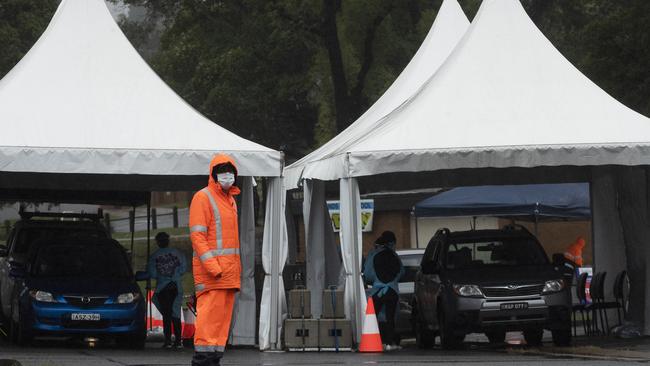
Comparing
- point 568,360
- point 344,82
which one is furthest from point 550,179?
point 344,82

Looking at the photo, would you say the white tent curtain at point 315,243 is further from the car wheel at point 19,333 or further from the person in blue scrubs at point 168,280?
the car wheel at point 19,333

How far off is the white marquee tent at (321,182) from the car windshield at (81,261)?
339 centimetres

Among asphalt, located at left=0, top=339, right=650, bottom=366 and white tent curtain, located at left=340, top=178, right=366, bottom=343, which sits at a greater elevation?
white tent curtain, located at left=340, top=178, right=366, bottom=343

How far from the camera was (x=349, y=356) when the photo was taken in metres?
18.8

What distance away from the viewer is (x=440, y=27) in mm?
30078

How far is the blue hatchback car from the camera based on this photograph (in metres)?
19.9

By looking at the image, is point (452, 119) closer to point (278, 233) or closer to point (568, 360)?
point (278, 233)

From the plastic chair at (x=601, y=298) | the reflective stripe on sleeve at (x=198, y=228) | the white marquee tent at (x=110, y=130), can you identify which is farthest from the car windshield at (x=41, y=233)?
the reflective stripe on sleeve at (x=198, y=228)

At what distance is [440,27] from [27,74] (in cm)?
1119

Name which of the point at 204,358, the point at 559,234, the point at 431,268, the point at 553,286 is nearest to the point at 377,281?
the point at 431,268

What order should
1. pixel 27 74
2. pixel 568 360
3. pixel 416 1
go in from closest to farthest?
pixel 568 360 → pixel 27 74 → pixel 416 1

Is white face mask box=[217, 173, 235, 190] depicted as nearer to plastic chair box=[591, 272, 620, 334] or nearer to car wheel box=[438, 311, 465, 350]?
car wheel box=[438, 311, 465, 350]

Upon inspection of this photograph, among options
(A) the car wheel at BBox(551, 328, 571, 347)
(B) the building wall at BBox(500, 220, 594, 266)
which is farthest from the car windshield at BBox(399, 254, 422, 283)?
(B) the building wall at BBox(500, 220, 594, 266)

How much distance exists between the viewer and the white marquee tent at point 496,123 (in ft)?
63.2
